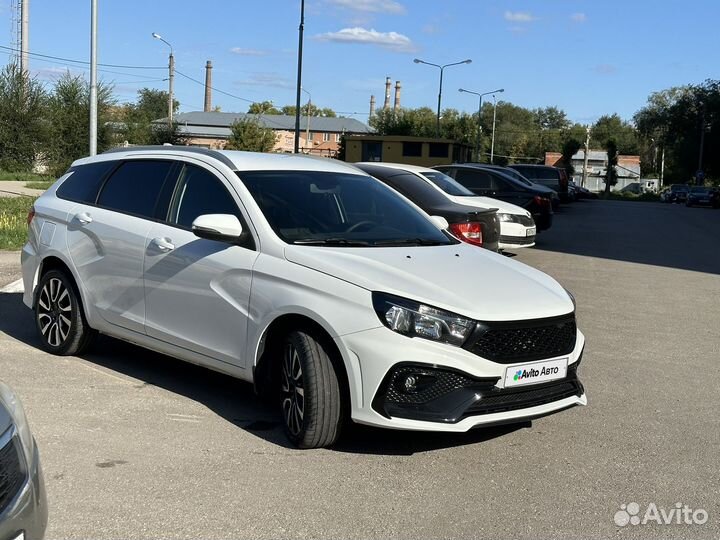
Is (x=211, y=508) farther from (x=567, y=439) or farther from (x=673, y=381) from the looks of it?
(x=673, y=381)

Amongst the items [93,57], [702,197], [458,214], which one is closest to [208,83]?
[702,197]

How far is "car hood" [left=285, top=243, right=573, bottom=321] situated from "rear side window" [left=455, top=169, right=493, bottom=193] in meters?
14.6

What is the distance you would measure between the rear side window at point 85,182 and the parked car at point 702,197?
2096 inches

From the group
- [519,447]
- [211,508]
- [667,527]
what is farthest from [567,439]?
[211,508]

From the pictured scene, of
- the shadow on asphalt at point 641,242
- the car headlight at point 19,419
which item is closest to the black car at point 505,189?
the shadow on asphalt at point 641,242

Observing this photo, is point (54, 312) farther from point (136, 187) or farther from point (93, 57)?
point (93, 57)

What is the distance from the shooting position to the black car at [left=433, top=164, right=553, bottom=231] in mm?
19109

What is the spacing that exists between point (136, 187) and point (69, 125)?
37.5 m

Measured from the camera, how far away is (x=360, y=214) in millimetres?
5727

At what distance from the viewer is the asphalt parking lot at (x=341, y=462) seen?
389 cm

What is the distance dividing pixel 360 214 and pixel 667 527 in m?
2.78

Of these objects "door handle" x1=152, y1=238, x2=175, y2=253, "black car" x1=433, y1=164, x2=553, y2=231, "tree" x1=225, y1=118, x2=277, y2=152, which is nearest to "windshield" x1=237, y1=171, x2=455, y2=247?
"door handle" x1=152, y1=238, x2=175, y2=253

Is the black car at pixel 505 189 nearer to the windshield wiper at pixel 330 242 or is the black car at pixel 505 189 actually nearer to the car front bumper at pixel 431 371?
the windshield wiper at pixel 330 242

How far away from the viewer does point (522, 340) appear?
4.57 metres
